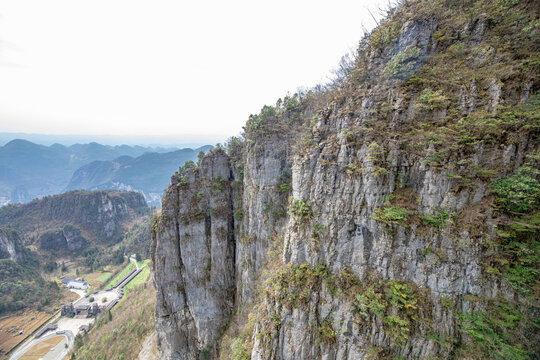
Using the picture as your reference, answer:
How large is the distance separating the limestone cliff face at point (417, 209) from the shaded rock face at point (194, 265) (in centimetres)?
981

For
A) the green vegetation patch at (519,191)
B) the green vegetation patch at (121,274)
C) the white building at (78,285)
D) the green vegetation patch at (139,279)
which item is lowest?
the white building at (78,285)

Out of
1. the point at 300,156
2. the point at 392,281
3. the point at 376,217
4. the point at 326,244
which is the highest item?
the point at 300,156

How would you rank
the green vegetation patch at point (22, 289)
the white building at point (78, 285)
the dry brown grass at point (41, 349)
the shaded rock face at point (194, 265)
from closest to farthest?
the shaded rock face at point (194, 265), the dry brown grass at point (41, 349), the green vegetation patch at point (22, 289), the white building at point (78, 285)

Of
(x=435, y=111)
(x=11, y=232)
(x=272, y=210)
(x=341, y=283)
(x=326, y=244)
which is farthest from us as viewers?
(x=11, y=232)

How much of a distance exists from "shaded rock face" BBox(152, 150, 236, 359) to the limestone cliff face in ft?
32.2

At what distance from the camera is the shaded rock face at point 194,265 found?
24.2 meters

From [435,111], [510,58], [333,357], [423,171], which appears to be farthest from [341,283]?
[510,58]

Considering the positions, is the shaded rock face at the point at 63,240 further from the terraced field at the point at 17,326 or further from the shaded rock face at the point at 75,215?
the terraced field at the point at 17,326

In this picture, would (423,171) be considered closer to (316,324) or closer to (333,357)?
(316,324)

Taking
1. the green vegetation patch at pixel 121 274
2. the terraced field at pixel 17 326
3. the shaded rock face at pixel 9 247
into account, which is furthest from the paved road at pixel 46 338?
the shaded rock face at pixel 9 247

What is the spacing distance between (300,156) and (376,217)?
20.9 feet

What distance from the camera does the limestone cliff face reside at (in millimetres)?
8836

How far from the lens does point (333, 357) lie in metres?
11.3

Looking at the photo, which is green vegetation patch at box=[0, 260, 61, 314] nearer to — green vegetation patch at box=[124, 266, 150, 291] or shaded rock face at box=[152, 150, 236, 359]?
green vegetation patch at box=[124, 266, 150, 291]
